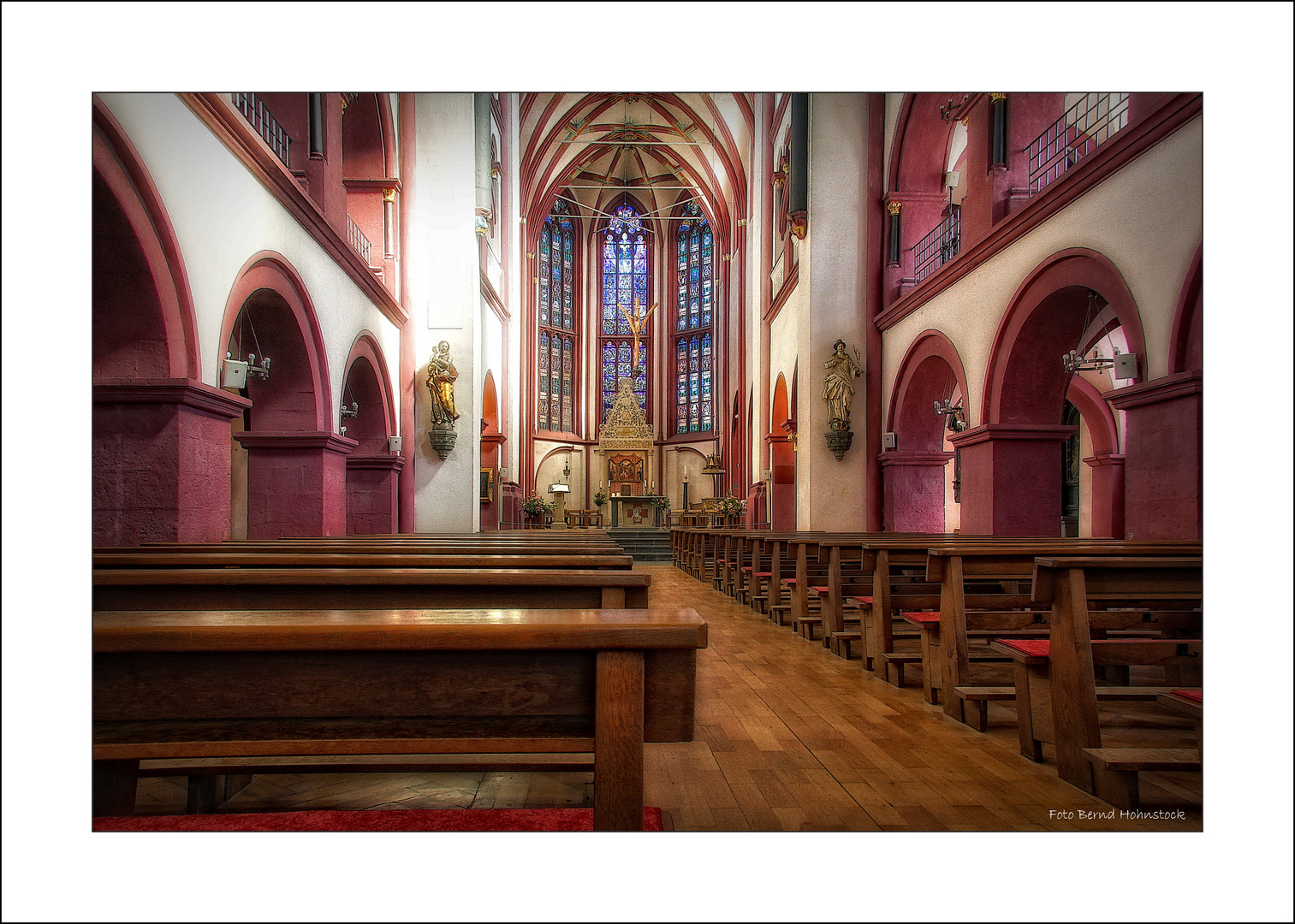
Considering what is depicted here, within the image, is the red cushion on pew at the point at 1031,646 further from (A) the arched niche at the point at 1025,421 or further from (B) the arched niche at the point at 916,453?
(B) the arched niche at the point at 916,453

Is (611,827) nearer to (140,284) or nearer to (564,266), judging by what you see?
(140,284)

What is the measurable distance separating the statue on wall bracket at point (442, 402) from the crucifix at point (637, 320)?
1292 centimetres

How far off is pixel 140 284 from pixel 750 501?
13117mm

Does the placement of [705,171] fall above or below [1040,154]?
above

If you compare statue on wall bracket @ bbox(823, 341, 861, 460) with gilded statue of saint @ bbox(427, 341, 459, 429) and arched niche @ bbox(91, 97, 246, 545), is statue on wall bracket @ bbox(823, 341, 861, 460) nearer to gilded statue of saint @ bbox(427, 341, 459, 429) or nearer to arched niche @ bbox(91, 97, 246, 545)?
gilded statue of saint @ bbox(427, 341, 459, 429)

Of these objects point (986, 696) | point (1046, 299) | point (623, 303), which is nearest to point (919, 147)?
point (1046, 299)

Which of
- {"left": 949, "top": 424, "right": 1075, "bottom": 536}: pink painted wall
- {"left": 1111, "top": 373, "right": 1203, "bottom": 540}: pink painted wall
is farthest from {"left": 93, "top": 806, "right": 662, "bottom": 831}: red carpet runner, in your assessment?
{"left": 949, "top": 424, "right": 1075, "bottom": 536}: pink painted wall

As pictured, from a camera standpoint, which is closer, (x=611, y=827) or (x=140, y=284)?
(x=611, y=827)

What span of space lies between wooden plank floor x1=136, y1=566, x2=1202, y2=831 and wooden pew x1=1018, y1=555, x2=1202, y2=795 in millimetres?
137

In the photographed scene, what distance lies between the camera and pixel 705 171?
21.5 m

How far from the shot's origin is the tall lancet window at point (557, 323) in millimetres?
25000

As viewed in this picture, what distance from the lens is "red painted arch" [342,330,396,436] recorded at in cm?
891

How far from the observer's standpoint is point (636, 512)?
20359 mm
